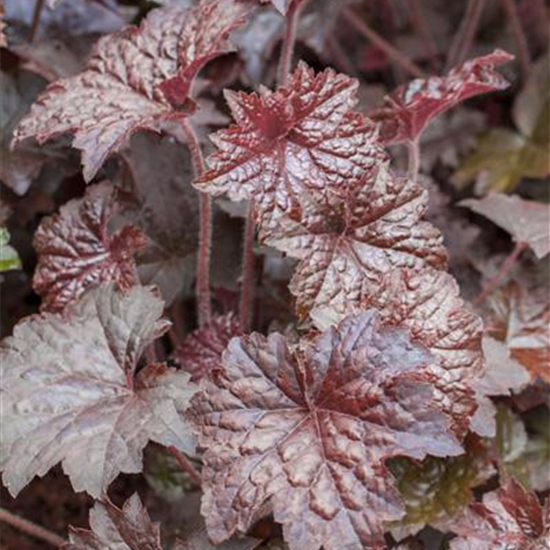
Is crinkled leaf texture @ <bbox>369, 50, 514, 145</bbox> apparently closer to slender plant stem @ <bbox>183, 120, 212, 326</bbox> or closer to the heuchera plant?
the heuchera plant

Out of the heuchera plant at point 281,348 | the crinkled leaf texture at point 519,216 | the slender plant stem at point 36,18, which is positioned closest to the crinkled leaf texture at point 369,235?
the heuchera plant at point 281,348

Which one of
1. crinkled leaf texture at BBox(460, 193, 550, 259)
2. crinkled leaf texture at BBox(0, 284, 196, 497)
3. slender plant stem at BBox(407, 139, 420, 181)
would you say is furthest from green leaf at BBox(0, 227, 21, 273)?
crinkled leaf texture at BBox(460, 193, 550, 259)

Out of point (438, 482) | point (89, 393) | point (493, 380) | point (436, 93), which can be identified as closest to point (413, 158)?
point (436, 93)

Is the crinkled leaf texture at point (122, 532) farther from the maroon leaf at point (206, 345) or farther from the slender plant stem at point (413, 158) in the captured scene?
the slender plant stem at point (413, 158)

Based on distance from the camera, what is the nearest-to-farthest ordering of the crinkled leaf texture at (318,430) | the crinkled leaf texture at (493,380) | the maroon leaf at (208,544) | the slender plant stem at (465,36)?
the crinkled leaf texture at (318,430) → the maroon leaf at (208,544) → the crinkled leaf texture at (493,380) → the slender plant stem at (465,36)

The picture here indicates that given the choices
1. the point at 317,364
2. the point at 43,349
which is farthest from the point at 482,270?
the point at 43,349

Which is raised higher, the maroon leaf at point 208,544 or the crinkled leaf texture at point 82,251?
the crinkled leaf texture at point 82,251
